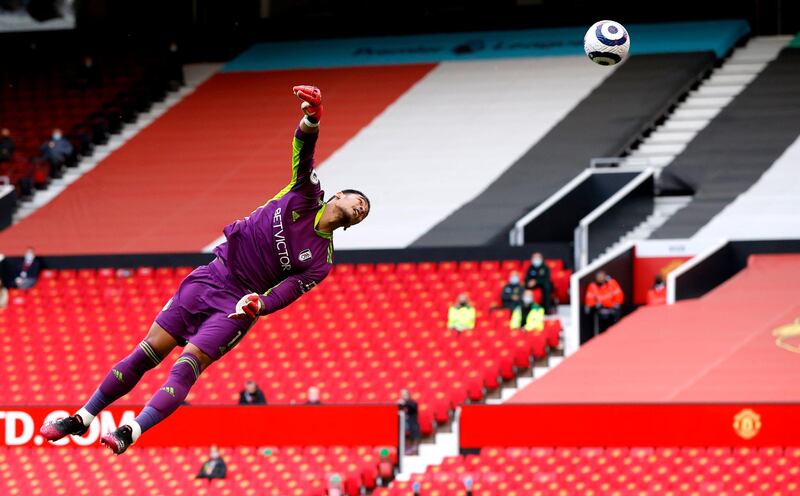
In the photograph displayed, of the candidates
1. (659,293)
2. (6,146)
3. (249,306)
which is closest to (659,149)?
(659,293)

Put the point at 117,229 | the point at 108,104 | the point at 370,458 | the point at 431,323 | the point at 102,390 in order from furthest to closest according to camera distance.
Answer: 1. the point at 108,104
2. the point at 117,229
3. the point at 431,323
4. the point at 370,458
5. the point at 102,390

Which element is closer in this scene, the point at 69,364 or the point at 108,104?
the point at 69,364

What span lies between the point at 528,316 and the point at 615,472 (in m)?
5.09

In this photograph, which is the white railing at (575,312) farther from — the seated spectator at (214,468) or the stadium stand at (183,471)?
the seated spectator at (214,468)

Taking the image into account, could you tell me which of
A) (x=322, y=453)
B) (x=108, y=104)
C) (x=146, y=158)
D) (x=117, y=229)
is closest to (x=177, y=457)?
(x=322, y=453)

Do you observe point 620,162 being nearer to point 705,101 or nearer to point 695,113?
point 695,113

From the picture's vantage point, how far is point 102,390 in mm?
9750

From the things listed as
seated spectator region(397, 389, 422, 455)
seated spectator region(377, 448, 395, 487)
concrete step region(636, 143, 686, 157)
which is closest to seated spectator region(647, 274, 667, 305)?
seated spectator region(397, 389, 422, 455)

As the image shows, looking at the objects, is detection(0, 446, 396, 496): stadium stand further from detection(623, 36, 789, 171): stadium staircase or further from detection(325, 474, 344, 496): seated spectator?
detection(623, 36, 789, 171): stadium staircase

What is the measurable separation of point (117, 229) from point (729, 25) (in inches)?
518

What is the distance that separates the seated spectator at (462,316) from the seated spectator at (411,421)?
9.73 feet

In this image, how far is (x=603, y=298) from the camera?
2245 centimetres

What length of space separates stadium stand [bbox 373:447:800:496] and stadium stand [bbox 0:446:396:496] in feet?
2.25

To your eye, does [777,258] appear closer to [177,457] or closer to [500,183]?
[500,183]
